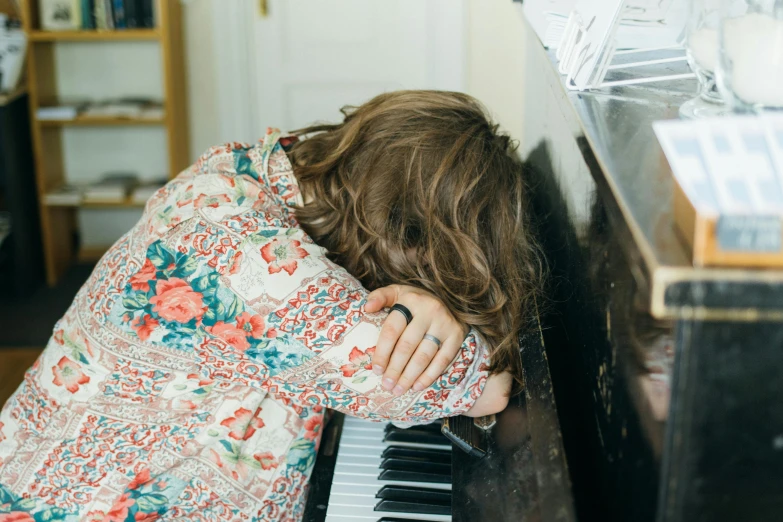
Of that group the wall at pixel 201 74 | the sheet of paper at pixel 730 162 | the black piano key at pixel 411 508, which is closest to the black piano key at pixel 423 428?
the black piano key at pixel 411 508

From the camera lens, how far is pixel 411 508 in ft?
3.73

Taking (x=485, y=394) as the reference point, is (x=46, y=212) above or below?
below

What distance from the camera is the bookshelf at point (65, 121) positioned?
11.3 feet

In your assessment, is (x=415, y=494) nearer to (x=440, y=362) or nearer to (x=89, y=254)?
(x=440, y=362)

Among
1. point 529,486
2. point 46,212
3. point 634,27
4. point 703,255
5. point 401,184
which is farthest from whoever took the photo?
point 46,212

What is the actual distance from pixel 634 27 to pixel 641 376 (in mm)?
905

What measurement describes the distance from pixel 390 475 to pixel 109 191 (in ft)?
9.26

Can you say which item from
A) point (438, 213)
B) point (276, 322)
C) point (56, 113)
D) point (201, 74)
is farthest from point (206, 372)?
point (201, 74)

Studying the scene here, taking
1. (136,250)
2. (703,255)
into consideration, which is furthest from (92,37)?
(703,255)

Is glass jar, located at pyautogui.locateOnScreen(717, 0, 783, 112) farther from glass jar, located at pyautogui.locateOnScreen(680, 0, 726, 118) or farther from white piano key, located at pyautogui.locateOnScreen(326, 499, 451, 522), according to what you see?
white piano key, located at pyautogui.locateOnScreen(326, 499, 451, 522)

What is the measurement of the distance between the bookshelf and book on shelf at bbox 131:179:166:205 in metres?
0.04

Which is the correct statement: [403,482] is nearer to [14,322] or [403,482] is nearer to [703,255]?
[703,255]

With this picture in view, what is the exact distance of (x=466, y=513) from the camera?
854 millimetres

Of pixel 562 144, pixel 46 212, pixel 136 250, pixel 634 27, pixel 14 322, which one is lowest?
pixel 14 322
